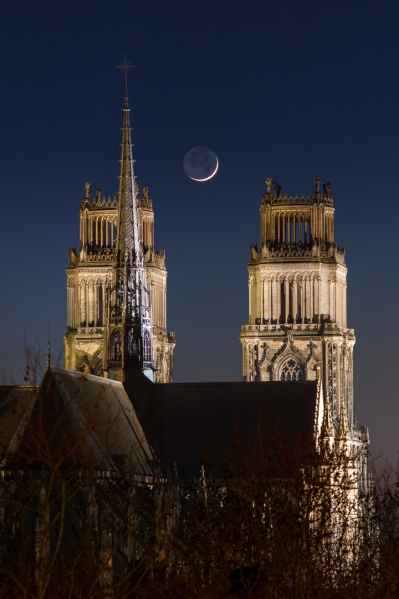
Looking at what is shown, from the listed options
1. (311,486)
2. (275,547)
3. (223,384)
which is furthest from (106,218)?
(275,547)

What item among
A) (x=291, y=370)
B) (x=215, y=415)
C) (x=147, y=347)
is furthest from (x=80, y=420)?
(x=291, y=370)

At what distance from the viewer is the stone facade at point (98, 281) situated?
148m

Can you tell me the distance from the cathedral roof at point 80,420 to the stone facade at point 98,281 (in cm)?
5345

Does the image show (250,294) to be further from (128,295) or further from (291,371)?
(128,295)

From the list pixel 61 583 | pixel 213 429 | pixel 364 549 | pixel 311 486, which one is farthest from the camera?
pixel 213 429

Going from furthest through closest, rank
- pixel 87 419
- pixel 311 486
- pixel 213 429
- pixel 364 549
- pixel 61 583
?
1. pixel 213 429
2. pixel 87 419
3. pixel 311 486
4. pixel 364 549
5. pixel 61 583

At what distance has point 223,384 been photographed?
320 feet

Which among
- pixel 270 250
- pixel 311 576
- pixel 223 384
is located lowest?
pixel 311 576

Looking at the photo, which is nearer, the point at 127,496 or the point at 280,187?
the point at 127,496

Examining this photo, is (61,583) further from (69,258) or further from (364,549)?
(69,258)

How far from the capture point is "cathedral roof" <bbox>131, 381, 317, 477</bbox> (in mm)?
94188

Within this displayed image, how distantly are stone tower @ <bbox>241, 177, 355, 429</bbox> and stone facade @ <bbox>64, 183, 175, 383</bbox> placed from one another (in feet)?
24.4

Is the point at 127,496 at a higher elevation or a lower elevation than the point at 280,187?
lower

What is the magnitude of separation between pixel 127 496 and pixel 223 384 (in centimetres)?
2789
